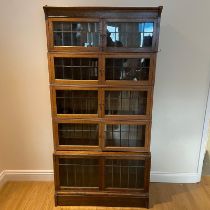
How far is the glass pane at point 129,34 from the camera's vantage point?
1918 mm

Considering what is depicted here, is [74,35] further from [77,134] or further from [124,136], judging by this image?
[124,136]

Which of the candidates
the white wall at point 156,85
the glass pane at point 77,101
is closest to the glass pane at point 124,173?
the white wall at point 156,85

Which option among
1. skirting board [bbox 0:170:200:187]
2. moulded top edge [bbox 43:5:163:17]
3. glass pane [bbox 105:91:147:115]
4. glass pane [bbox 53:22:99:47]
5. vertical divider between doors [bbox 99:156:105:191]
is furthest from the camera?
skirting board [bbox 0:170:200:187]

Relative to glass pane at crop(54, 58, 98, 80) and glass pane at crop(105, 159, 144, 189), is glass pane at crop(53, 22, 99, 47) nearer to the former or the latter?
glass pane at crop(54, 58, 98, 80)

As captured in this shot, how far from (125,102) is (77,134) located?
58 cm

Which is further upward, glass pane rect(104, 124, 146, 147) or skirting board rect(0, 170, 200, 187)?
glass pane rect(104, 124, 146, 147)

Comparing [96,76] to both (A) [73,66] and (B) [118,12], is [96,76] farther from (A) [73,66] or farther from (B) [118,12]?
(B) [118,12]

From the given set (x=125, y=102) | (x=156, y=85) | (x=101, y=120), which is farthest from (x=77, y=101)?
(x=156, y=85)

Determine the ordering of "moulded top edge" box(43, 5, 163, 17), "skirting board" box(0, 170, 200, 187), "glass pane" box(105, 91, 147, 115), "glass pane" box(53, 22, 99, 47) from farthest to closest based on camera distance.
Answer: "skirting board" box(0, 170, 200, 187)
"glass pane" box(105, 91, 147, 115)
"glass pane" box(53, 22, 99, 47)
"moulded top edge" box(43, 5, 163, 17)

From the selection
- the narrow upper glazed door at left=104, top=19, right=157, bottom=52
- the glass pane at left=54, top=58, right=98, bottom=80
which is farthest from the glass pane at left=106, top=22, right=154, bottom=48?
the glass pane at left=54, top=58, right=98, bottom=80

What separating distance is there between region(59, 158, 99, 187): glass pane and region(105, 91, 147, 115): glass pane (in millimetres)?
551

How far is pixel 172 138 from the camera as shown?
8.49ft

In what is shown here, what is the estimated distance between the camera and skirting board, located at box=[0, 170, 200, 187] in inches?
107

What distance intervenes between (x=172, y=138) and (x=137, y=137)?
58 centimetres
